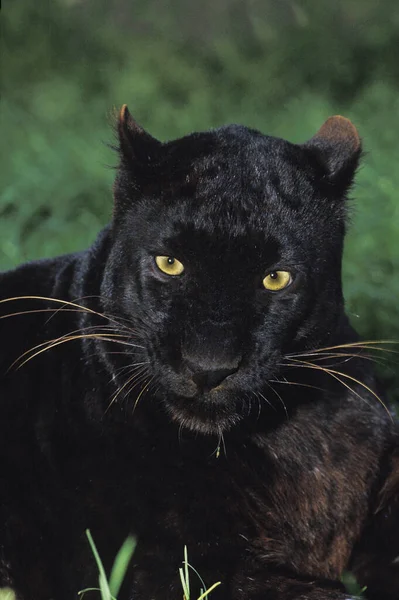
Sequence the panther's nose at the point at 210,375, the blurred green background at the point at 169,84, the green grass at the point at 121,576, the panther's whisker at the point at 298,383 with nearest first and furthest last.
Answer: the green grass at the point at 121,576
the panther's nose at the point at 210,375
the panther's whisker at the point at 298,383
the blurred green background at the point at 169,84

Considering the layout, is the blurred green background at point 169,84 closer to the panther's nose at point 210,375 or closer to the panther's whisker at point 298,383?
the panther's whisker at point 298,383

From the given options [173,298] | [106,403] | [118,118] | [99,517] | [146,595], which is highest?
[118,118]

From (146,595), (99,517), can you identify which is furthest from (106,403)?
(146,595)

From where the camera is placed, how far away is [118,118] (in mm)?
3248

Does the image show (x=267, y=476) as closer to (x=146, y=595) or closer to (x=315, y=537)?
(x=315, y=537)

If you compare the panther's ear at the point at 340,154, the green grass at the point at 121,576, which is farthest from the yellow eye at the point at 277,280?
the green grass at the point at 121,576

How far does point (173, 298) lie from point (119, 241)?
33 centimetres

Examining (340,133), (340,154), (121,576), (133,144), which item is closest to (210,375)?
(121,576)

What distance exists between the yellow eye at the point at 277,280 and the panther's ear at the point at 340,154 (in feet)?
1.42

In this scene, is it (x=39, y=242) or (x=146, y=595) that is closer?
(x=146, y=595)

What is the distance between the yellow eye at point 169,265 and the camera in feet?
9.81

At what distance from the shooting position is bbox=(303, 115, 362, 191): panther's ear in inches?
130

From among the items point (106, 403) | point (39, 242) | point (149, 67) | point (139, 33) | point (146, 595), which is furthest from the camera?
point (139, 33)

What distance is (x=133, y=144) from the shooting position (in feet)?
10.5
